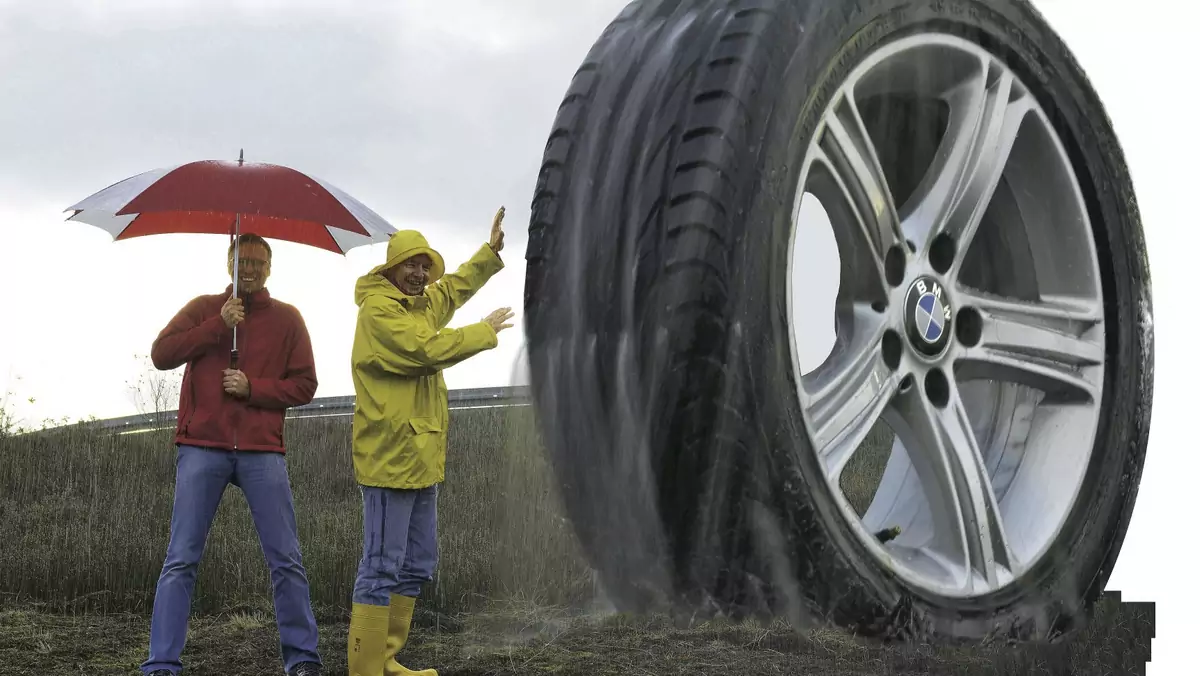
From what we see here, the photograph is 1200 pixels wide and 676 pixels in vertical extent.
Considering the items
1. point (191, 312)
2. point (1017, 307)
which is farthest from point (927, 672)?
point (191, 312)

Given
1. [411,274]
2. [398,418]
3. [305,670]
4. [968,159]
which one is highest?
[968,159]

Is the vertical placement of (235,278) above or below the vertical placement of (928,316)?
above

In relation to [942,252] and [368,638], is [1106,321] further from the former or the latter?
[368,638]

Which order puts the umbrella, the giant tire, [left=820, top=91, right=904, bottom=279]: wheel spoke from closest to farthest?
the giant tire → [left=820, top=91, right=904, bottom=279]: wheel spoke → the umbrella

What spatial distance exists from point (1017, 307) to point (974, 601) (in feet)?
2.79

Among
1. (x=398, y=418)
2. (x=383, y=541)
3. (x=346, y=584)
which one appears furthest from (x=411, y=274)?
(x=346, y=584)

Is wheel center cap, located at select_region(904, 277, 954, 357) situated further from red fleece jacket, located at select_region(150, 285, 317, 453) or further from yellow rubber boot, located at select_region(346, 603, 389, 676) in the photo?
red fleece jacket, located at select_region(150, 285, 317, 453)

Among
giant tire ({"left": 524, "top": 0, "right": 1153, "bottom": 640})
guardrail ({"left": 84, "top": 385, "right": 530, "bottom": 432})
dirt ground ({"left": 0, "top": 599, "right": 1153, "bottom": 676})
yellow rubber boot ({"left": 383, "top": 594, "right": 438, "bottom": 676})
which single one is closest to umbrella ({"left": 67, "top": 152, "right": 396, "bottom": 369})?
yellow rubber boot ({"left": 383, "top": 594, "right": 438, "bottom": 676})

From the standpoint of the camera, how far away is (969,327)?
10.7ft

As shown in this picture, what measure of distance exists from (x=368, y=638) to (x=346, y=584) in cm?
255

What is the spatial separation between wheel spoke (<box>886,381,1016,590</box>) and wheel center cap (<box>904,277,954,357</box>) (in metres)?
0.11

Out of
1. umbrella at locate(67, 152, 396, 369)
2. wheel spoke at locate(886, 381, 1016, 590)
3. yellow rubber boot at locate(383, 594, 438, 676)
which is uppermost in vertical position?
umbrella at locate(67, 152, 396, 369)

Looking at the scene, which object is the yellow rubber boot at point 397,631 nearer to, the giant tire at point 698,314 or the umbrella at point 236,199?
the umbrella at point 236,199

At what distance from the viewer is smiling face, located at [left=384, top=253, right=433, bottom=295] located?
438 centimetres
